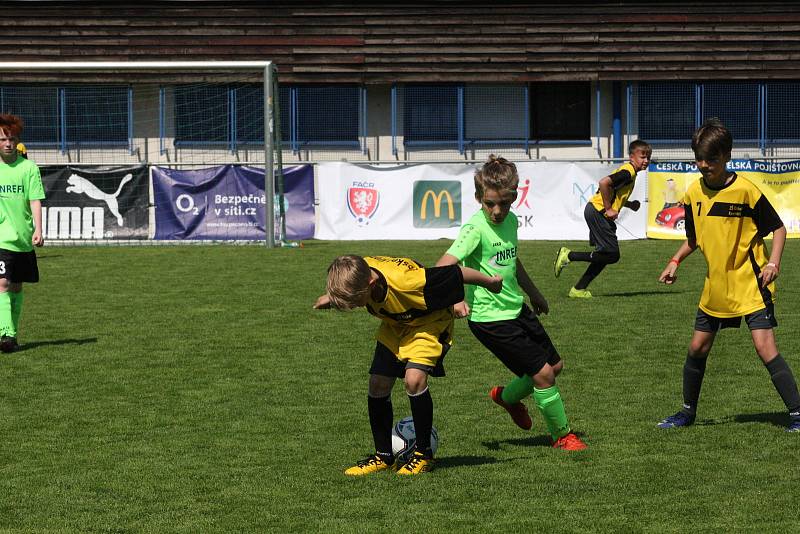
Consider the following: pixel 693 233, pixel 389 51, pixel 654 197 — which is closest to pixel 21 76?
pixel 389 51

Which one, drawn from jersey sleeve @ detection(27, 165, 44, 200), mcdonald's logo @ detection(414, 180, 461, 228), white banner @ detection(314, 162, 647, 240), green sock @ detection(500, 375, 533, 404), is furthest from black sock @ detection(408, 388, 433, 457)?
mcdonald's logo @ detection(414, 180, 461, 228)

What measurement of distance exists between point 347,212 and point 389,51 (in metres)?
7.93

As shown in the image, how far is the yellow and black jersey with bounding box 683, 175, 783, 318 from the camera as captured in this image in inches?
265

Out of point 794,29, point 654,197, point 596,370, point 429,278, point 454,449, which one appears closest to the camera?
point 429,278

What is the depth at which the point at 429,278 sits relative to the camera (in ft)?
19.0

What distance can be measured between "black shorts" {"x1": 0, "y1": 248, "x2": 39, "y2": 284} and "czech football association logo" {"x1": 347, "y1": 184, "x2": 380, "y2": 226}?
12078mm

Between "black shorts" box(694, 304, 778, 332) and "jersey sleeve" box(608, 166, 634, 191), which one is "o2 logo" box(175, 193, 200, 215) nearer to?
"jersey sleeve" box(608, 166, 634, 191)

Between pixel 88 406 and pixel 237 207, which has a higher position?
pixel 237 207

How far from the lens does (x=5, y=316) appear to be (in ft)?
33.1

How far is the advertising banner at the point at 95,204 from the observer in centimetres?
2173

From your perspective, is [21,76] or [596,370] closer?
[596,370]

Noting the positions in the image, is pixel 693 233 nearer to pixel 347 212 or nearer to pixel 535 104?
pixel 347 212

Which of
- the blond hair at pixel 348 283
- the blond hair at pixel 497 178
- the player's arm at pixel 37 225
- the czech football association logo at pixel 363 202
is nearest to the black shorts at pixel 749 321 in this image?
the blond hair at pixel 497 178

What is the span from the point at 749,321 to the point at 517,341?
1.40 meters
